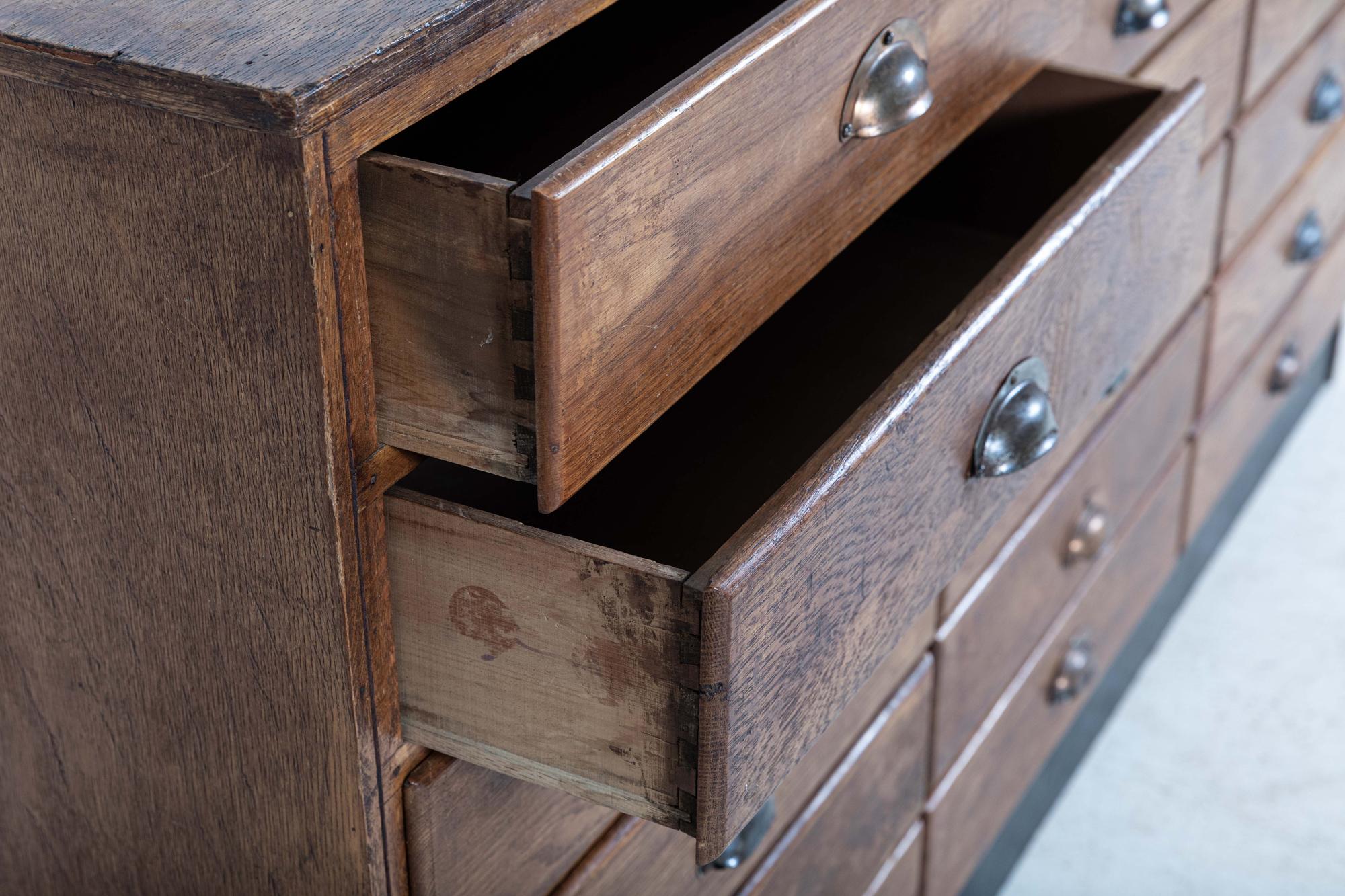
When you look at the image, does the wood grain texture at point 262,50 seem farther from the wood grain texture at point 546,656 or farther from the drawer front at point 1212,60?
the drawer front at point 1212,60

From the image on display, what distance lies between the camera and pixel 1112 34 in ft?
3.34

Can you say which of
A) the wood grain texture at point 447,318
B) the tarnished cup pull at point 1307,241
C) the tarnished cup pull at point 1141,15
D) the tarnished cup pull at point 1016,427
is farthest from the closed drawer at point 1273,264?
the wood grain texture at point 447,318

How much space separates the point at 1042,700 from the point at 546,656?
75 centimetres

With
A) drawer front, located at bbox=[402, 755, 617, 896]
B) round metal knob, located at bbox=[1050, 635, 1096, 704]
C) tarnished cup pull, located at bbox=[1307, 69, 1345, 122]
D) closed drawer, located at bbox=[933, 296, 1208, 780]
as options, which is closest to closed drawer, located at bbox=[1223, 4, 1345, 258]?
tarnished cup pull, located at bbox=[1307, 69, 1345, 122]

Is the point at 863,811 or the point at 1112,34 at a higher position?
the point at 1112,34

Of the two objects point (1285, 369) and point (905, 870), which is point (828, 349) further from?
point (1285, 369)

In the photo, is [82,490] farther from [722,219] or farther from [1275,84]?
[1275,84]

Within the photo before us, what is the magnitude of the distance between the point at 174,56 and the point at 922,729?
0.70 meters

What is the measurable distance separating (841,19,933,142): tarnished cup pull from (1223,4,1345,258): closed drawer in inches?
28.6

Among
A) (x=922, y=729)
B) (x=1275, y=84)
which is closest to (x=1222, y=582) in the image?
(x=1275, y=84)

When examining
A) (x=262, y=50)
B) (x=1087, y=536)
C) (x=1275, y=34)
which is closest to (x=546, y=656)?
(x=262, y=50)

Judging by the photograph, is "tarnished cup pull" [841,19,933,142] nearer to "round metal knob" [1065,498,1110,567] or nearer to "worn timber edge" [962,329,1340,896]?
"round metal knob" [1065,498,1110,567]

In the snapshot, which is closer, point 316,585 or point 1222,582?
point 316,585

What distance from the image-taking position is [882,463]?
600mm
